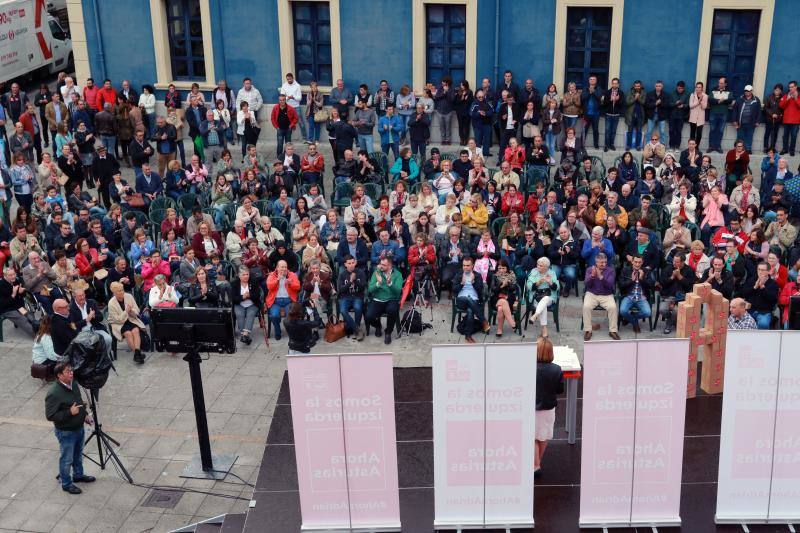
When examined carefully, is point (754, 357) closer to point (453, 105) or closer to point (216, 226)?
point (216, 226)

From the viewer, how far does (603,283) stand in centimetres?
1469

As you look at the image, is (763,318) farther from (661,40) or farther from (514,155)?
(661,40)

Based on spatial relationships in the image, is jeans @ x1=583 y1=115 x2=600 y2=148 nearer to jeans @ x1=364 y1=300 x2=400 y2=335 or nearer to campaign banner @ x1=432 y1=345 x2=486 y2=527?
jeans @ x1=364 y1=300 x2=400 y2=335

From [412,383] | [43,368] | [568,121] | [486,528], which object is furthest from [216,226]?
[486,528]

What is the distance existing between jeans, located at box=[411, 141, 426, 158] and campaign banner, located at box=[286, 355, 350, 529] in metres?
12.3

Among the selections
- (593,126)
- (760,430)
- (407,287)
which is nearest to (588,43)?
(593,126)

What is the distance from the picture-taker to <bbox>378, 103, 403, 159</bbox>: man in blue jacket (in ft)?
68.7

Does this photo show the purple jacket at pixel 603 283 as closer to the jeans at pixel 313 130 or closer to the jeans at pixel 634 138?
the jeans at pixel 634 138

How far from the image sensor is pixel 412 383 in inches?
504

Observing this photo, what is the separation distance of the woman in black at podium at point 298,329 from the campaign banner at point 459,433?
4671mm

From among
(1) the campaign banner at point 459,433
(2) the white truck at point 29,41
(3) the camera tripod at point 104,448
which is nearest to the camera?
(1) the campaign banner at point 459,433

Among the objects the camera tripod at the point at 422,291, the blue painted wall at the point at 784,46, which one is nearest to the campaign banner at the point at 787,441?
the camera tripod at the point at 422,291

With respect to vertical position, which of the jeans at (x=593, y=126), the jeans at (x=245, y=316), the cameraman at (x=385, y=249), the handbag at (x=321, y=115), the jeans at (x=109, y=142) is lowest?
the jeans at (x=245, y=316)

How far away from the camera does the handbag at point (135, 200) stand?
59.4 ft
